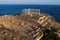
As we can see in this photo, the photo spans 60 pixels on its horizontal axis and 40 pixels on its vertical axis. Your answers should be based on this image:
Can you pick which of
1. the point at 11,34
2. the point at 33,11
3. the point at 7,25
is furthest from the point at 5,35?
the point at 33,11

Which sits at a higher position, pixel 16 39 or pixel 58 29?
pixel 16 39

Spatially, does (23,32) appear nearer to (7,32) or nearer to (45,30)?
(7,32)

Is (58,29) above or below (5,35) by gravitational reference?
below

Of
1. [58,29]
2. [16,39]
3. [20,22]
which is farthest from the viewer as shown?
[58,29]

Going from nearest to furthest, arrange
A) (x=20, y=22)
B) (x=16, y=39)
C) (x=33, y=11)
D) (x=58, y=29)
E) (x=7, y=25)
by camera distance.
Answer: (x=16, y=39)
(x=7, y=25)
(x=20, y=22)
(x=58, y=29)
(x=33, y=11)

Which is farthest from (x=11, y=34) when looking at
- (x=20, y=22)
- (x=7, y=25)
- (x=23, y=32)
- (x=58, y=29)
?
(x=58, y=29)

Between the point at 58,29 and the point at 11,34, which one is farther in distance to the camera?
the point at 58,29

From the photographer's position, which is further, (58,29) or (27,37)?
(58,29)

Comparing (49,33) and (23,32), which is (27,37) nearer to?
(23,32)

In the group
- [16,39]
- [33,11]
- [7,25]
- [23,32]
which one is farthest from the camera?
[33,11]
